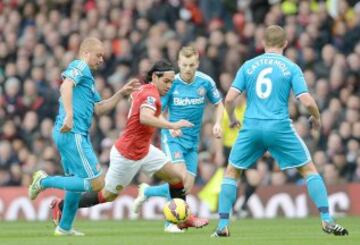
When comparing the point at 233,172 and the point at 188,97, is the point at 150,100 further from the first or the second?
the point at 188,97

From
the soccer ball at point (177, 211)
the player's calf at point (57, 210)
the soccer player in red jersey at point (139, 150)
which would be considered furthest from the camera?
the player's calf at point (57, 210)

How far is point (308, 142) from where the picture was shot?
21625 mm

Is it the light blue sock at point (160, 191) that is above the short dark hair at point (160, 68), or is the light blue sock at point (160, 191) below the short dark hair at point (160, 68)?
below

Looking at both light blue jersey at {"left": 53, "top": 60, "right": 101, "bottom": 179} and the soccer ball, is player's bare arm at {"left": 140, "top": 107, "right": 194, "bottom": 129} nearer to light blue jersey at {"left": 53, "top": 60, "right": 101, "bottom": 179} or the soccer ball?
light blue jersey at {"left": 53, "top": 60, "right": 101, "bottom": 179}

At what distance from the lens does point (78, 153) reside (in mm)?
14664

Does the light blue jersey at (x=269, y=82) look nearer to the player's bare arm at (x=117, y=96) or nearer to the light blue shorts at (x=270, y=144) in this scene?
the light blue shorts at (x=270, y=144)

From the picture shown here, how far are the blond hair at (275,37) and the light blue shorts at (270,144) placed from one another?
33.7 inches

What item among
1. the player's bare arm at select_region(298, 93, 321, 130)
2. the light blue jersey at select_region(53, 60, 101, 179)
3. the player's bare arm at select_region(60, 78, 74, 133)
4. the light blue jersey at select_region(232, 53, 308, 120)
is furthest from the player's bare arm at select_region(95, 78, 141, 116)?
the player's bare arm at select_region(298, 93, 321, 130)

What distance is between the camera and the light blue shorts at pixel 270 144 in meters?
14.2

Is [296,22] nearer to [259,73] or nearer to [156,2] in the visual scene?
[156,2]

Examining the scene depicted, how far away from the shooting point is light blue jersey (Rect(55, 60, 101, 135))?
14.7m

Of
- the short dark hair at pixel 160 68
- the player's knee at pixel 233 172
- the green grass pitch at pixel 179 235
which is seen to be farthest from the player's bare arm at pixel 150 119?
the green grass pitch at pixel 179 235

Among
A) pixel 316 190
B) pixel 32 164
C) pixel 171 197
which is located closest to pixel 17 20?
pixel 32 164

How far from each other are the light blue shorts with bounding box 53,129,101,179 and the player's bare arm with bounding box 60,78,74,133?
0.32 meters
